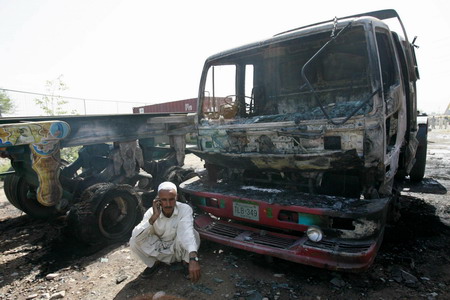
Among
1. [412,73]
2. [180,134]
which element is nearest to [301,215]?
[412,73]

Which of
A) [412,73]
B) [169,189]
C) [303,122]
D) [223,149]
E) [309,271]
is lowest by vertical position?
[309,271]

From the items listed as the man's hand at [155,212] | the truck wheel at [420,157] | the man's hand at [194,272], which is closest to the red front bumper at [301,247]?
the man's hand at [194,272]

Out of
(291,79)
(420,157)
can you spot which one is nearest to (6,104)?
(291,79)

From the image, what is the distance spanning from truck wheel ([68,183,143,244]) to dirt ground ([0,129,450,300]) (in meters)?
0.21

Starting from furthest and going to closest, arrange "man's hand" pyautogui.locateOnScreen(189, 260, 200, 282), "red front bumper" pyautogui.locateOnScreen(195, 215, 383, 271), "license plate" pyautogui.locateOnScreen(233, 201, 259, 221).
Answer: "license plate" pyautogui.locateOnScreen(233, 201, 259, 221) < "man's hand" pyautogui.locateOnScreen(189, 260, 200, 282) < "red front bumper" pyautogui.locateOnScreen(195, 215, 383, 271)

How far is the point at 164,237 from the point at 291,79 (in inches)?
114

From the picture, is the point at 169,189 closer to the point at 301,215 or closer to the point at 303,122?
the point at 301,215

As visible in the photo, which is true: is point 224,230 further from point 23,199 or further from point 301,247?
point 23,199

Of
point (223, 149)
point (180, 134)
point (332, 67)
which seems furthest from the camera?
point (180, 134)

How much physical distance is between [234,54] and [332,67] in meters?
1.44

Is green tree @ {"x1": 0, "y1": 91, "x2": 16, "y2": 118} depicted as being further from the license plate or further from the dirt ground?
the license plate

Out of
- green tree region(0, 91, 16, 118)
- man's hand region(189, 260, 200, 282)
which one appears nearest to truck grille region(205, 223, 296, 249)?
man's hand region(189, 260, 200, 282)

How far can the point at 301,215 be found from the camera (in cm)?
265

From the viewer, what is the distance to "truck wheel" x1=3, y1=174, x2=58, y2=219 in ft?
15.9
